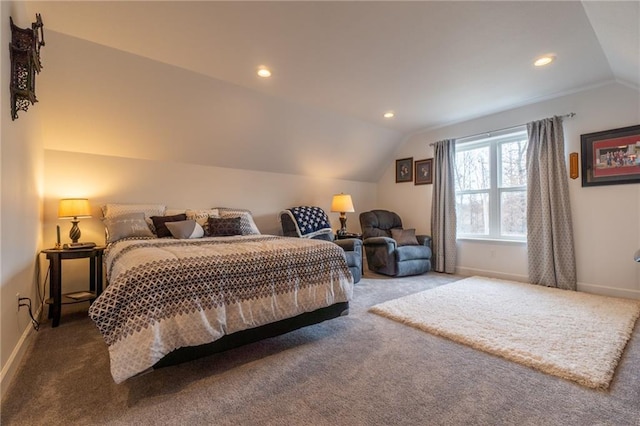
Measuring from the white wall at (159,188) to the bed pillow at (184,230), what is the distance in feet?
2.76

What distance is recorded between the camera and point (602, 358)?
1866 millimetres

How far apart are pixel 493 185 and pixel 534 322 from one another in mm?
2464

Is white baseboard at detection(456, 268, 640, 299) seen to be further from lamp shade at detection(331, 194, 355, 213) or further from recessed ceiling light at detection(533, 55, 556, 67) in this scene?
recessed ceiling light at detection(533, 55, 556, 67)

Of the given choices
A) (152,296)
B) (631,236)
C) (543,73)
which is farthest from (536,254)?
(152,296)

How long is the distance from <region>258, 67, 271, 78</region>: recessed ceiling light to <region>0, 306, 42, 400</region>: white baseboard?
2877 mm

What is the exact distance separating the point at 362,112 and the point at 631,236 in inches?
137

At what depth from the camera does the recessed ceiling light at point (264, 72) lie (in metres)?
2.92

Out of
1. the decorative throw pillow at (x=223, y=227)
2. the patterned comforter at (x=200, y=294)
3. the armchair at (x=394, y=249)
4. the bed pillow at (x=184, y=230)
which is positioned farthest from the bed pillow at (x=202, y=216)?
the armchair at (x=394, y=249)

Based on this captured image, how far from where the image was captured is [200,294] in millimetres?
1717

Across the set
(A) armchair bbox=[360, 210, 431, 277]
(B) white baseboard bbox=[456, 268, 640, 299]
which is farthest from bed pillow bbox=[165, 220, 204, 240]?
(B) white baseboard bbox=[456, 268, 640, 299]

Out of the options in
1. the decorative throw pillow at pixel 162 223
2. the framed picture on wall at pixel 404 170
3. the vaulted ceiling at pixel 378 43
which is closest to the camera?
the vaulted ceiling at pixel 378 43

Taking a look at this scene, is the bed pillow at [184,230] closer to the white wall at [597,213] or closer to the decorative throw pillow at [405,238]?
the decorative throw pillow at [405,238]

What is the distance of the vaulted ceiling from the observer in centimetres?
208

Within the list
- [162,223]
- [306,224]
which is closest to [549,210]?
[306,224]
